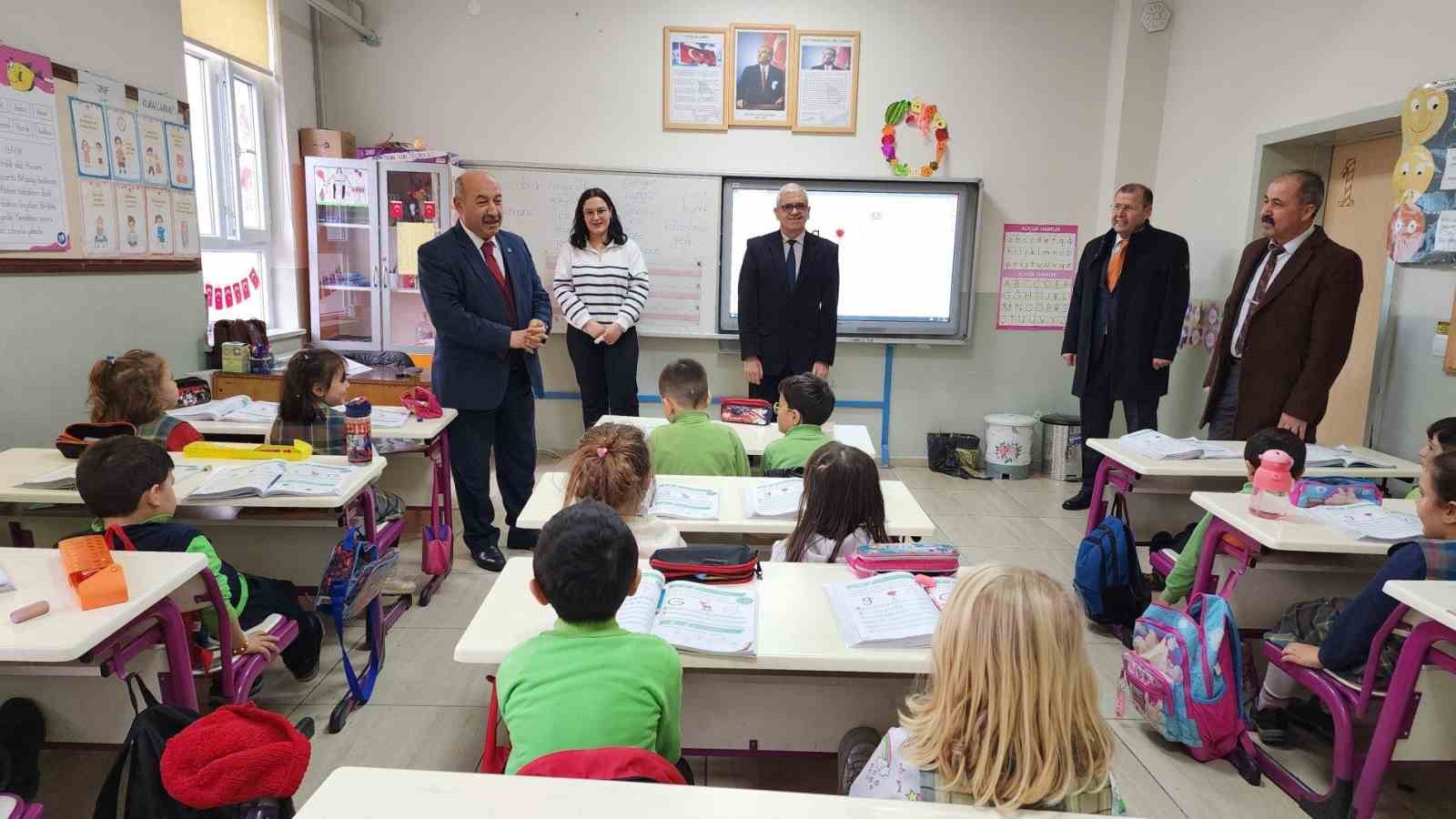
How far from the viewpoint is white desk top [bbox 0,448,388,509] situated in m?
2.26

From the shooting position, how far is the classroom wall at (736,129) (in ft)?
16.8

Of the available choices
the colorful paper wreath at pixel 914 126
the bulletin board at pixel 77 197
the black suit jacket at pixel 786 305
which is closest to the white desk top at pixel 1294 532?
the black suit jacket at pixel 786 305

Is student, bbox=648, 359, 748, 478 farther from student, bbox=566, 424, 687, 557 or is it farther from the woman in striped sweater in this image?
the woman in striped sweater

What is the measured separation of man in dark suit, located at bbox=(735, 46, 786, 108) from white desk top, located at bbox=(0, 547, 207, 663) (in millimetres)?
4233

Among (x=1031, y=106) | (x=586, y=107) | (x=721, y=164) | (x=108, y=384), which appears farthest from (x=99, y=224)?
(x=1031, y=106)

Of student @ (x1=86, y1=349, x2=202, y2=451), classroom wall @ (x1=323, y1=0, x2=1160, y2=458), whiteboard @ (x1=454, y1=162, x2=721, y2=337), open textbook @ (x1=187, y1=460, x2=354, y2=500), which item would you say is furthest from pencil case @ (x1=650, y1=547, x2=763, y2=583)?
classroom wall @ (x1=323, y1=0, x2=1160, y2=458)

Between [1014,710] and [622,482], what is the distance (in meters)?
Answer: 1.20

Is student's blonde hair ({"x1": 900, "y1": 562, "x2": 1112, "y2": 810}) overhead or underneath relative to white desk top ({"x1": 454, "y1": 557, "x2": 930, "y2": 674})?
overhead

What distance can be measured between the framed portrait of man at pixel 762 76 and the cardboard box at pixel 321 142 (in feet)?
7.52

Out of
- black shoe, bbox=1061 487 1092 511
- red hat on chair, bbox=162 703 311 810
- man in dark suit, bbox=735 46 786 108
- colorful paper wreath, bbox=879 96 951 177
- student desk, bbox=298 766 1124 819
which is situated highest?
man in dark suit, bbox=735 46 786 108

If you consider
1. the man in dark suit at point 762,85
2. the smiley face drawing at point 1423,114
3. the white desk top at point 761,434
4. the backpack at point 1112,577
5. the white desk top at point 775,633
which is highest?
the man in dark suit at point 762,85

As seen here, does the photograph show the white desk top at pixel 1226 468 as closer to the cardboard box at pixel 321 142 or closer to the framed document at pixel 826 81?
the framed document at pixel 826 81

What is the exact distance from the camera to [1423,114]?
3064 mm

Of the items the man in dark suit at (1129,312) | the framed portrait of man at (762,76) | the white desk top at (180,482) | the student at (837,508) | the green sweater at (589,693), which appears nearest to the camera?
the green sweater at (589,693)
